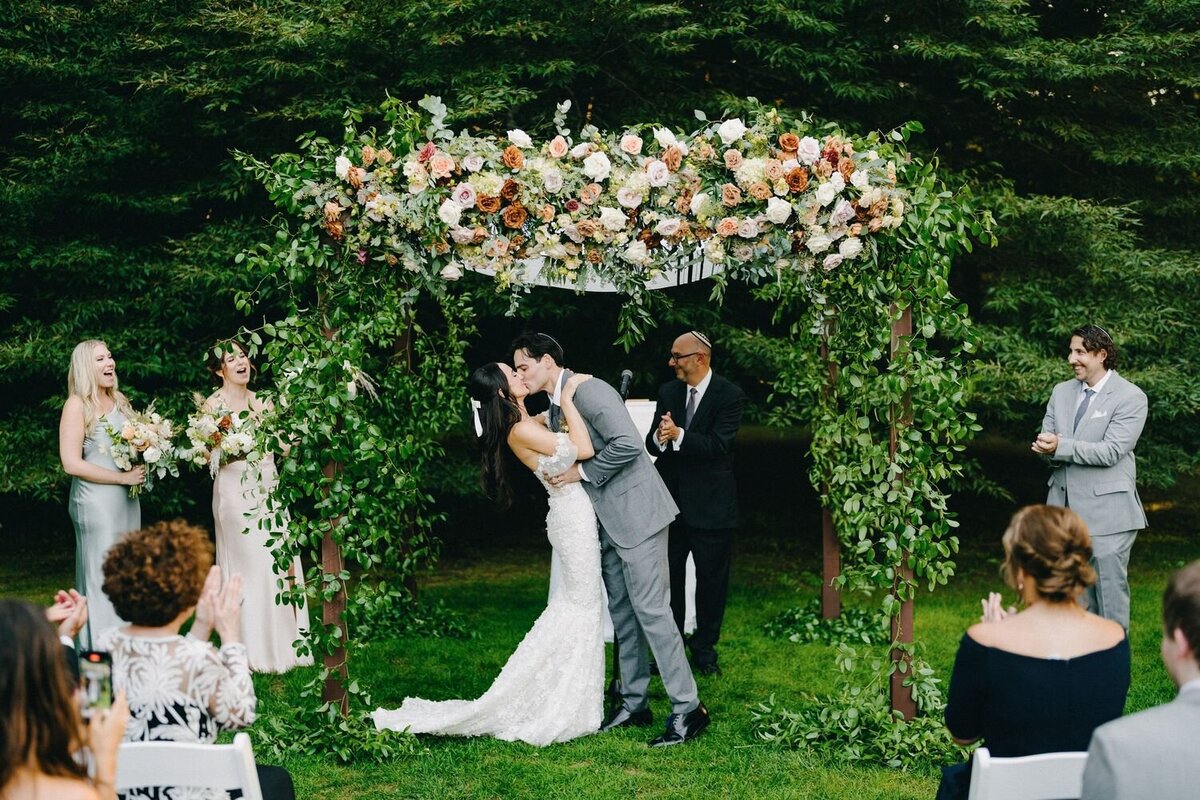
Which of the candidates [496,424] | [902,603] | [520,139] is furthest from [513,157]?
[902,603]

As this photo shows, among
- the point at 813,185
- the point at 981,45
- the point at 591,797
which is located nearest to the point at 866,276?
the point at 813,185

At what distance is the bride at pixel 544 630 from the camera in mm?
5441

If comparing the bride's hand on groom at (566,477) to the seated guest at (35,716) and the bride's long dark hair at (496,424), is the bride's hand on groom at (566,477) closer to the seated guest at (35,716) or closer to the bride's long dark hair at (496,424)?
the bride's long dark hair at (496,424)

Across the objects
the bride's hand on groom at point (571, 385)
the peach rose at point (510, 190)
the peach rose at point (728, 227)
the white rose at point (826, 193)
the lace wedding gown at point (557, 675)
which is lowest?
the lace wedding gown at point (557, 675)

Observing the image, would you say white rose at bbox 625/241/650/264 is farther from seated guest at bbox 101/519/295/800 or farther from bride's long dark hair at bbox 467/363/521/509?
seated guest at bbox 101/519/295/800

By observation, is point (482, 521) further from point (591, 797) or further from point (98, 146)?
point (591, 797)

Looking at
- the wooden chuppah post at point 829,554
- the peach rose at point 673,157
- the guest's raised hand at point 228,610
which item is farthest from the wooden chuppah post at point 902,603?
the guest's raised hand at point 228,610

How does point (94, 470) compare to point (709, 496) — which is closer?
point (94, 470)

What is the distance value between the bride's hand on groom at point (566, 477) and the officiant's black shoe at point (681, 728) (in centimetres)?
125

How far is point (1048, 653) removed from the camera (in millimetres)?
2887

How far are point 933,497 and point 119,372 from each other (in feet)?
24.5

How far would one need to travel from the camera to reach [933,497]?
5.07 m

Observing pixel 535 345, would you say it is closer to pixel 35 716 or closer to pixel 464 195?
pixel 464 195

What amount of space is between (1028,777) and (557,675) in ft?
10.4
